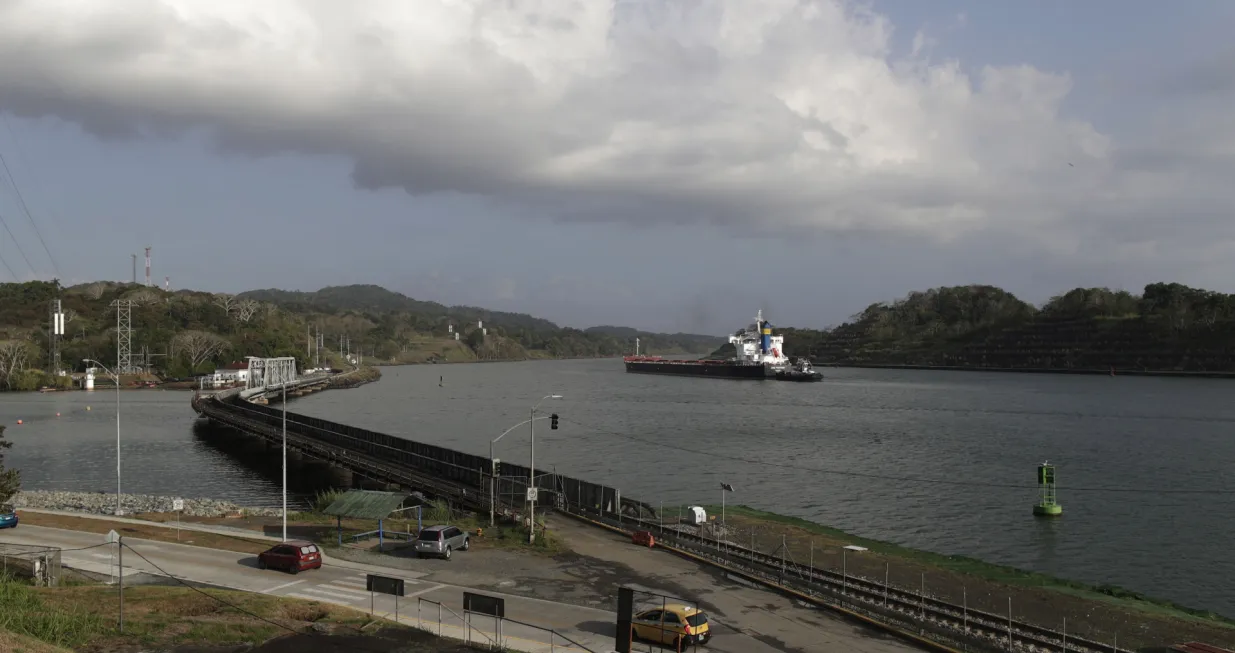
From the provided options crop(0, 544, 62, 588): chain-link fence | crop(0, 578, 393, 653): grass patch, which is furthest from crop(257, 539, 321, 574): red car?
crop(0, 544, 62, 588): chain-link fence

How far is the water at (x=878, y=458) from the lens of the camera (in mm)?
45438

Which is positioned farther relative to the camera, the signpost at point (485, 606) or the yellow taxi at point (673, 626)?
the signpost at point (485, 606)

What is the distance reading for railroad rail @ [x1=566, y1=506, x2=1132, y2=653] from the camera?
24.7 meters

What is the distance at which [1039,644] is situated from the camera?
25.2m

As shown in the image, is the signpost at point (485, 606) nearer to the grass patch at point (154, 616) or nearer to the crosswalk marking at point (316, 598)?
the grass patch at point (154, 616)

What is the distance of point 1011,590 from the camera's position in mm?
34938

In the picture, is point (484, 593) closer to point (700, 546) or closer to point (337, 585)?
point (337, 585)

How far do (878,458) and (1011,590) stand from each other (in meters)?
41.2

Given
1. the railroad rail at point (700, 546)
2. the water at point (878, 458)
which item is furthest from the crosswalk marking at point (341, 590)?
the water at point (878, 458)

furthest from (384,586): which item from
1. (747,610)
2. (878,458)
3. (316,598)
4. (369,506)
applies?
(878,458)

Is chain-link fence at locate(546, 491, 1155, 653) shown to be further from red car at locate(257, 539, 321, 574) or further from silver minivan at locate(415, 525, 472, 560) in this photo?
red car at locate(257, 539, 321, 574)

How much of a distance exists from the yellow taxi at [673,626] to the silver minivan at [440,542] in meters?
13.0

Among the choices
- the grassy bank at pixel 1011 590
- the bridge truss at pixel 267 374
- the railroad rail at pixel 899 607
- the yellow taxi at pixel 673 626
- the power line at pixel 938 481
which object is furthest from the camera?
the bridge truss at pixel 267 374

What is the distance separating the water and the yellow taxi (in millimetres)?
24761
